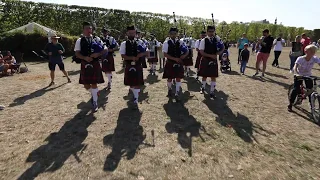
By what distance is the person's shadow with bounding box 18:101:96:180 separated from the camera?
13.3ft

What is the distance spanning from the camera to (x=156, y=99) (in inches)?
314

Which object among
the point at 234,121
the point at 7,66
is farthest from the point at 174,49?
the point at 7,66

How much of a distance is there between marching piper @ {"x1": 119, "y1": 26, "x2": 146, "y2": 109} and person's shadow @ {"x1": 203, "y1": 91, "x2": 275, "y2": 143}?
230 cm

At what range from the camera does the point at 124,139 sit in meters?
5.15

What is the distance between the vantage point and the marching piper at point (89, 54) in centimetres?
628

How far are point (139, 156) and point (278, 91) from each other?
22.9 feet

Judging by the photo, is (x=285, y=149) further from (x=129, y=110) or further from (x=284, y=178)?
(x=129, y=110)

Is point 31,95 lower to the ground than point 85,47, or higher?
lower

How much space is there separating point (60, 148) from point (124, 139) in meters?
1.22

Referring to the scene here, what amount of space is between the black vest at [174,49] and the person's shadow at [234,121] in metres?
1.71

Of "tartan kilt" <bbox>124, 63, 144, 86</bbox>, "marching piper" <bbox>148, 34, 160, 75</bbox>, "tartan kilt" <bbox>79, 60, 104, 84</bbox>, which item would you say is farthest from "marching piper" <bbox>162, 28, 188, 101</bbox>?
"marching piper" <bbox>148, 34, 160, 75</bbox>

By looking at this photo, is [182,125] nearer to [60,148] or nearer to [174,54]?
[174,54]

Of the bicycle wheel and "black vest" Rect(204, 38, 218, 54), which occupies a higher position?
"black vest" Rect(204, 38, 218, 54)

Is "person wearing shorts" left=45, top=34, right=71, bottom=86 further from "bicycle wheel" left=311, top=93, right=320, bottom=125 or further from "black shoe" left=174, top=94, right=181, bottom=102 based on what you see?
"bicycle wheel" left=311, top=93, right=320, bottom=125
